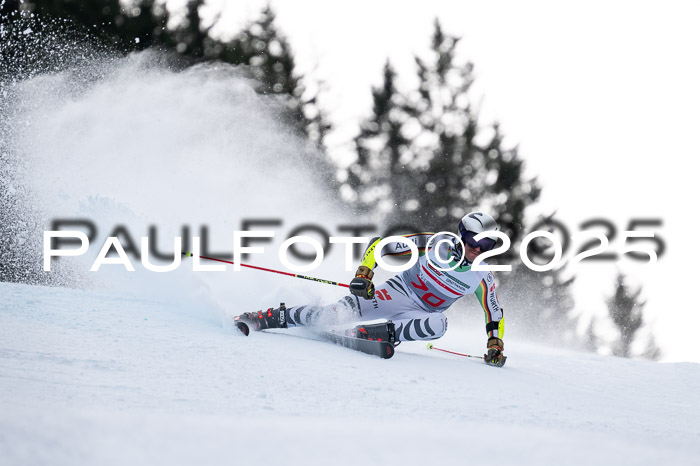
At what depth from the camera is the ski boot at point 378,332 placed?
4441mm

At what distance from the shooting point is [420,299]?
4797mm

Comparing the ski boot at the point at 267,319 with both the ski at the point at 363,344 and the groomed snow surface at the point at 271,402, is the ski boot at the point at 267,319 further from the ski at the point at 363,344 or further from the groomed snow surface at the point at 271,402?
the ski at the point at 363,344

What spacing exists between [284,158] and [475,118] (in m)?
7.74

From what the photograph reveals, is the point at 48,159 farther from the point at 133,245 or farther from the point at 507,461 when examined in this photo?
the point at 507,461

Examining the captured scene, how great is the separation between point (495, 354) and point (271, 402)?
2.46 m

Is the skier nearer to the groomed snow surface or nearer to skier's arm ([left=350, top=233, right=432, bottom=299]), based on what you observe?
skier's arm ([left=350, top=233, right=432, bottom=299])

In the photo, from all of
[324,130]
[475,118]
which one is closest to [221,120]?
[324,130]

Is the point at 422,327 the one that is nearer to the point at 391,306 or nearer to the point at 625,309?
the point at 391,306

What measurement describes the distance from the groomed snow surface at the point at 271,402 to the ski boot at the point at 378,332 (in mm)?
152

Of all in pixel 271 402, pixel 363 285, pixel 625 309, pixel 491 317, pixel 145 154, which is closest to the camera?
pixel 271 402

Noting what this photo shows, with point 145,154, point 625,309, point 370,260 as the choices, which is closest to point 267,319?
point 370,260

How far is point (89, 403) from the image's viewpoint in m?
2.42

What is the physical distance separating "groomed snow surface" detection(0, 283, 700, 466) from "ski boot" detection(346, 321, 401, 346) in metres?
0.15

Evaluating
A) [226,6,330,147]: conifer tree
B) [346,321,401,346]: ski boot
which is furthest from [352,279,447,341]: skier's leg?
[226,6,330,147]: conifer tree
